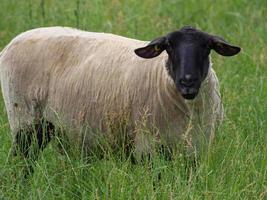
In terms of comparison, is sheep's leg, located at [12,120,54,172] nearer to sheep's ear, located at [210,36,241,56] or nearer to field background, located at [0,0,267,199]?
field background, located at [0,0,267,199]

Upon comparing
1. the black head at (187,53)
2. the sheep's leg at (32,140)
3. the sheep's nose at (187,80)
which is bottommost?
the sheep's leg at (32,140)

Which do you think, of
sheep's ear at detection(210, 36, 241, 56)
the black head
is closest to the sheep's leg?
the black head

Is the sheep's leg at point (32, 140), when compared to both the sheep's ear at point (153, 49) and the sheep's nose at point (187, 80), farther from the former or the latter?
the sheep's nose at point (187, 80)

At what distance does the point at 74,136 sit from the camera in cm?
613

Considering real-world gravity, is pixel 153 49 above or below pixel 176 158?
above

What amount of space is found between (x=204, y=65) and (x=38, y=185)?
4.15 feet

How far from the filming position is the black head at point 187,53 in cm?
532

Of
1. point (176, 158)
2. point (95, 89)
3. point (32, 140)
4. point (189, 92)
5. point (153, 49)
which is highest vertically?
point (153, 49)

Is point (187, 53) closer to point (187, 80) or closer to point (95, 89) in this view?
point (187, 80)

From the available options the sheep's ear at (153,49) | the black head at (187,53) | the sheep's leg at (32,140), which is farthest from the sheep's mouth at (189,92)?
the sheep's leg at (32,140)

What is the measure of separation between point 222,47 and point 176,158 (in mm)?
832

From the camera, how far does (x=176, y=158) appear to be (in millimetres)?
5344

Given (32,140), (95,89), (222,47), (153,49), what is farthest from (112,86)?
(222,47)

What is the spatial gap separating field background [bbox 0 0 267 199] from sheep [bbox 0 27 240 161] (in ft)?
0.64
